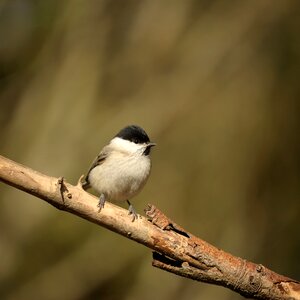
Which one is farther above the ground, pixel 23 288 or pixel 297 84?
pixel 297 84

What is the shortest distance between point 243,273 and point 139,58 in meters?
3.26

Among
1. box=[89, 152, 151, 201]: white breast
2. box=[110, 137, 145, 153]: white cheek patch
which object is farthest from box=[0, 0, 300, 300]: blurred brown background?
box=[89, 152, 151, 201]: white breast

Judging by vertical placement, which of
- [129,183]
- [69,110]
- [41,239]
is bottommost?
[41,239]

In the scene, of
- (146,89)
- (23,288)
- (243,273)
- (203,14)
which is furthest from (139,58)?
(243,273)

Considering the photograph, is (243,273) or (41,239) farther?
(41,239)

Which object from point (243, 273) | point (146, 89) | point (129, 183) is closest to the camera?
point (243, 273)

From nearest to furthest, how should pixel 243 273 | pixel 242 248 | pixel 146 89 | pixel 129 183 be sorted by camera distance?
pixel 243 273, pixel 129 183, pixel 242 248, pixel 146 89

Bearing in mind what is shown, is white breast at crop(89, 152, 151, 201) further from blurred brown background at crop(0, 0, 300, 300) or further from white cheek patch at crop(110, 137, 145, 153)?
blurred brown background at crop(0, 0, 300, 300)

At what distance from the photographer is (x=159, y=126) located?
5402mm

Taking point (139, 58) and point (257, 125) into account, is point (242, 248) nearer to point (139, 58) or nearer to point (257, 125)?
point (257, 125)

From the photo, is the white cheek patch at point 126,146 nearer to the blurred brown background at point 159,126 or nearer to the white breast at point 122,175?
the white breast at point 122,175

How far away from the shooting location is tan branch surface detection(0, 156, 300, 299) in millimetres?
2828

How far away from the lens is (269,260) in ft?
17.0

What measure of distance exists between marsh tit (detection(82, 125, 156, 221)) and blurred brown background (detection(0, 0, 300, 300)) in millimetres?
1373
